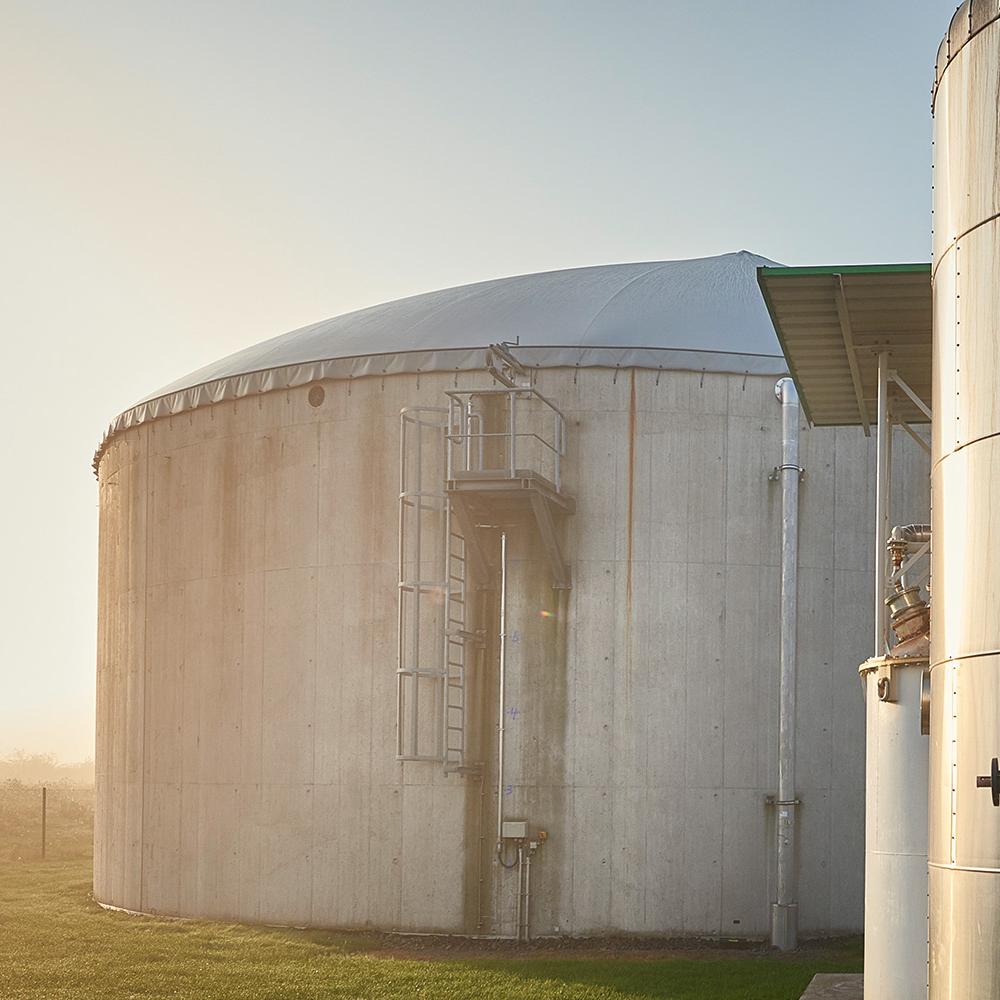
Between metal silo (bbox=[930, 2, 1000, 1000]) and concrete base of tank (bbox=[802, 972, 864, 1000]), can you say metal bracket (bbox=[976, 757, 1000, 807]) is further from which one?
concrete base of tank (bbox=[802, 972, 864, 1000])

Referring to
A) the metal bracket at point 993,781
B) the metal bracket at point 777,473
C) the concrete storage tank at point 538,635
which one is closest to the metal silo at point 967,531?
the metal bracket at point 993,781

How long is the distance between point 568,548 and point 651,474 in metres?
1.29

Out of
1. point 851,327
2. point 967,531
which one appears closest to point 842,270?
point 851,327

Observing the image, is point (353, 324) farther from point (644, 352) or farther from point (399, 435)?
point (644, 352)

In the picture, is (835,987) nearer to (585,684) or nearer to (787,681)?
(787,681)

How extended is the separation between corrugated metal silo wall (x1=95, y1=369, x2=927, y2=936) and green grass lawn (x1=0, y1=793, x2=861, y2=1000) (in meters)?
0.81

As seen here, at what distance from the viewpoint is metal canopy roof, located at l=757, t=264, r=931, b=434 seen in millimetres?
12633

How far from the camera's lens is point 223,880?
2036 cm

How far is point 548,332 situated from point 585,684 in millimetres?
4215

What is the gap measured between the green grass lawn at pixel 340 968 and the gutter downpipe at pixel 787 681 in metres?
0.47

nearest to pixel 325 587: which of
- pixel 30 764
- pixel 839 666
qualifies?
pixel 839 666

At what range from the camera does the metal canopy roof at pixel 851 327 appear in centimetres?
1263

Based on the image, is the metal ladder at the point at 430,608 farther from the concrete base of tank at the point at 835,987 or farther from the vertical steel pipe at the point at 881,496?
the vertical steel pipe at the point at 881,496

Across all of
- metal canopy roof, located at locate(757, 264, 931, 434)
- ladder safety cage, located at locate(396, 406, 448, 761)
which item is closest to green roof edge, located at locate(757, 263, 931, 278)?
metal canopy roof, located at locate(757, 264, 931, 434)
